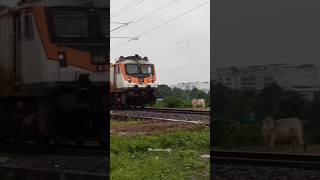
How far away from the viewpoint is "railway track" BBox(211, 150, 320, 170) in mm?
4102

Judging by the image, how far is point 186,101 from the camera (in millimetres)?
7289

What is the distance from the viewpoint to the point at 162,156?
7.23 m

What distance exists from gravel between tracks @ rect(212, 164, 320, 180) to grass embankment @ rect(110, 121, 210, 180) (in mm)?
1589

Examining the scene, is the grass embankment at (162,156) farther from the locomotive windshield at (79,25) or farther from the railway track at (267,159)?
the locomotive windshield at (79,25)

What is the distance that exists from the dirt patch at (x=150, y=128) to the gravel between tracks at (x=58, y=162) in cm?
259

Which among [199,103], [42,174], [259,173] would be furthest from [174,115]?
[259,173]

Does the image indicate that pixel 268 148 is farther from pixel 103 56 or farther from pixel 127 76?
pixel 127 76

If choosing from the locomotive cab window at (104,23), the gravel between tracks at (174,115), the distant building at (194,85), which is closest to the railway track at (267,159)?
the distant building at (194,85)

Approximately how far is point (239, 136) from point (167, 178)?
7.02 ft

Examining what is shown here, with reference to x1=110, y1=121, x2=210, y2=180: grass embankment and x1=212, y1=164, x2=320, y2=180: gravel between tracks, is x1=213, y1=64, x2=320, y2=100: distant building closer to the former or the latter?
x1=212, y1=164, x2=320, y2=180: gravel between tracks

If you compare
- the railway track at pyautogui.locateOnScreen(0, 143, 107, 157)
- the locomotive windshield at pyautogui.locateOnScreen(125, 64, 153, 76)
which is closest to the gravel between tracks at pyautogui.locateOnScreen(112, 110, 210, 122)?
the locomotive windshield at pyautogui.locateOnScreen(125, 64, 153, 76)

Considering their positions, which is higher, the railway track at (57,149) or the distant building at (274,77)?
the distant building at (274,77)

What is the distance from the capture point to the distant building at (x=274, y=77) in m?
A: 4.03

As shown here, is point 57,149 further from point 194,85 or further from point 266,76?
point 266,76
